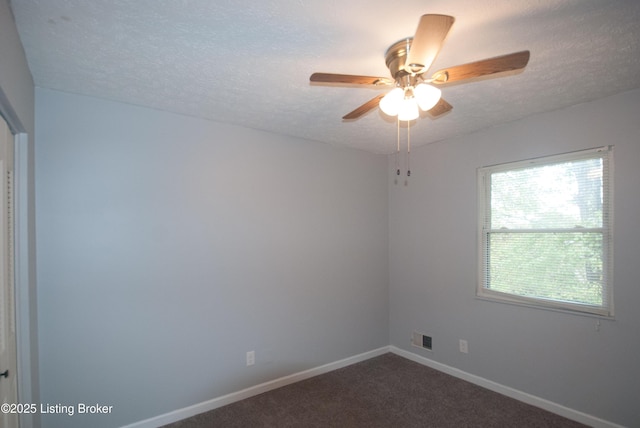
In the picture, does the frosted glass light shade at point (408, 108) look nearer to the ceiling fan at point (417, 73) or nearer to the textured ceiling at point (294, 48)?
the ceiling fan at point (417, 73)

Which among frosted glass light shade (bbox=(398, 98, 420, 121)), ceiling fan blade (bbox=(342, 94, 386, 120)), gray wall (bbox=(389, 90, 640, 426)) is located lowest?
gray wall (bbox=(389, 90, 640, 426))

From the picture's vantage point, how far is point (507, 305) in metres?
2.95

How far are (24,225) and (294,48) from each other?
5.79ft

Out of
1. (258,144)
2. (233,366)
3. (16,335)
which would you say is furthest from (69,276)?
(258,144)

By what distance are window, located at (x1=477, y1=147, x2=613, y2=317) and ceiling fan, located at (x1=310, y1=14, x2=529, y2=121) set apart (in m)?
1.56

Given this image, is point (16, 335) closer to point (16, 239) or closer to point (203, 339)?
point (16, 239)

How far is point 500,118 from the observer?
2832mm

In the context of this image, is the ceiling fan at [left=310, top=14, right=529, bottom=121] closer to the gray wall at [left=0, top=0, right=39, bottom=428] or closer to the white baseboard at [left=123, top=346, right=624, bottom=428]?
the gray wall at [left=0, top=0, right=39, bottom=428]

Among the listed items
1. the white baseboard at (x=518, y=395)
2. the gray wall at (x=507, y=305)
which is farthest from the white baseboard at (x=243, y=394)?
the gray wall at (x=507, y=305)

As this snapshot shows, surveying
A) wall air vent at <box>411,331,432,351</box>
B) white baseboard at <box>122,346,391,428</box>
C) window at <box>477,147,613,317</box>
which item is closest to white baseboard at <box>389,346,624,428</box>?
wall air vent at <box>411,331,432,351</box>

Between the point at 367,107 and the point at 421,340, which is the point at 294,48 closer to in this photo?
the point at 367,107

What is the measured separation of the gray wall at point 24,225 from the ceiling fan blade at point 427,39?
5.88 feet

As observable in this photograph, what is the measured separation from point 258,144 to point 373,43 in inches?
64.3

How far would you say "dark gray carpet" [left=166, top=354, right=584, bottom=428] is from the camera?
253 centimetres
